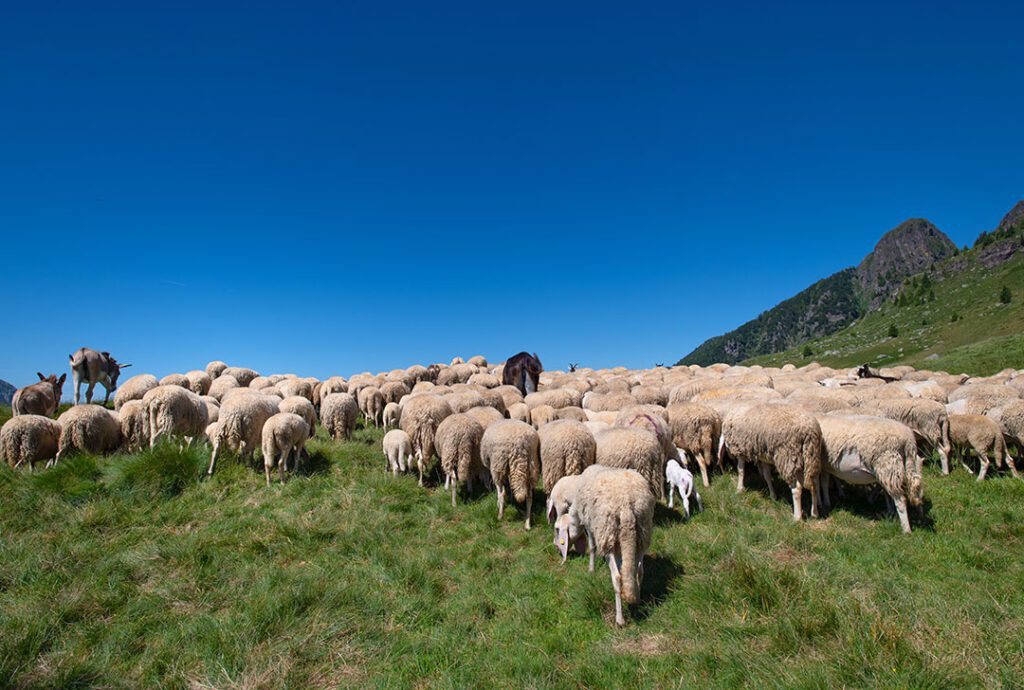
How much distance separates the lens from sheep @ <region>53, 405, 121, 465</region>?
11.6 meters

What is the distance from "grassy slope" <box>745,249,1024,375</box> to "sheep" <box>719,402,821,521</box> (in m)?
33.3

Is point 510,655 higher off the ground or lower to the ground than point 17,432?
lower

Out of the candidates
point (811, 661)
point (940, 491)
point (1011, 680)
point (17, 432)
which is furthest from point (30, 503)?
point (940, 491)

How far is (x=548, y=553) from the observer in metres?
7.86

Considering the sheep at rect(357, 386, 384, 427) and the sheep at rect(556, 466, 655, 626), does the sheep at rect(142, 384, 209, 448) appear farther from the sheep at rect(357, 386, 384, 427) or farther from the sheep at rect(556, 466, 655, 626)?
the sheep at rect(556, 466, 655, 626)

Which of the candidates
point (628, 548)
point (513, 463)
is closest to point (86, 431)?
point (513, 463)

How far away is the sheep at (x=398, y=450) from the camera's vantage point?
1177 cm

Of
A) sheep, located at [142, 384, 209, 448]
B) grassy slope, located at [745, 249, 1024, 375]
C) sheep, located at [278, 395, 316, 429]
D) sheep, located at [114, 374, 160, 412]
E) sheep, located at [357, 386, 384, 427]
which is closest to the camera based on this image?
sheep, located at [142, 384, 209, 448]

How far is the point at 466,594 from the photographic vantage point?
6656 millimetres

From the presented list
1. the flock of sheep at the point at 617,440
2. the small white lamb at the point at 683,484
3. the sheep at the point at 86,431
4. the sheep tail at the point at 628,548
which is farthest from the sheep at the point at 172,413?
the small white lamb at the point at 683,484

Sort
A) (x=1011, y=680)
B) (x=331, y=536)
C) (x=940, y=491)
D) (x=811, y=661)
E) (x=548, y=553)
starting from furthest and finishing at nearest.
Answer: (x=940, y=491)
(x=331, y=536)
(x=548, y=553)
(x=811, y=661)
(x=1011, y=680)

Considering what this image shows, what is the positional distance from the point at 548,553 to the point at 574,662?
106 inches

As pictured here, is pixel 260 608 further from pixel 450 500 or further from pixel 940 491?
pixel 940 491

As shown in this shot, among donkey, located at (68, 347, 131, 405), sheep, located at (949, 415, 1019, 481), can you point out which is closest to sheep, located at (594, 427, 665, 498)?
sheep, located at (949, 415, 1019, 481)
